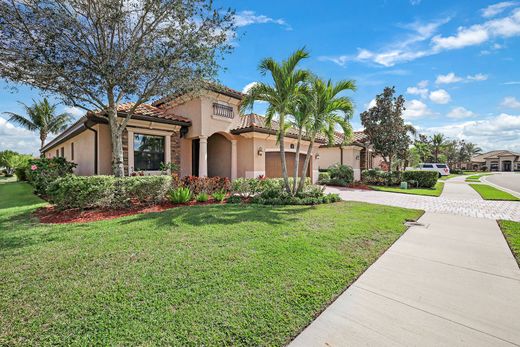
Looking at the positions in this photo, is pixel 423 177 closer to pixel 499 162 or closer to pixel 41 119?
pixel 41 119

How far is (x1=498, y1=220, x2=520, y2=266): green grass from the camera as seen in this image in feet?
16.5

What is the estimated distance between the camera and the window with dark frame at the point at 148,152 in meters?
11.7

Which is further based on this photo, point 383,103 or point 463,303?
point 383,103

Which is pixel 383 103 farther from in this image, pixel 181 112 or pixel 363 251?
pixel 363 251

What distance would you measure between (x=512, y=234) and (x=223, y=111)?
1283 centimetres

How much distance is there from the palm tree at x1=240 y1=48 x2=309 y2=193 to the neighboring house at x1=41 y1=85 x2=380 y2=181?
201 cm

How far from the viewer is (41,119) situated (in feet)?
92.9

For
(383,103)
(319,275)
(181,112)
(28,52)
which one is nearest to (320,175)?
(383,103)

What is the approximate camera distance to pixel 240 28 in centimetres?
873

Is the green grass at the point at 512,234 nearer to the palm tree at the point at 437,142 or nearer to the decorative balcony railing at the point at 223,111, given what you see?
the decorative balcony railing at the point at 223,111

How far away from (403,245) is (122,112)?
1146cm

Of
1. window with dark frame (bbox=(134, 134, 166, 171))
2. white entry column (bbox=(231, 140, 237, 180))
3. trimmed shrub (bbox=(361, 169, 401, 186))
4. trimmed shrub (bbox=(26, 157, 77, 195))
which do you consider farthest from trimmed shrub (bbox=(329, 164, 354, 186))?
trimmed shrub (bbox=(26, 157, 77, 195))

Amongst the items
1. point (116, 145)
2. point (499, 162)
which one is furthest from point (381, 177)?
point (499, 162)

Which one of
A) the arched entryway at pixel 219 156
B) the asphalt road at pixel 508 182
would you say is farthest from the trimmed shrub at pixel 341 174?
the asphalt road at pixel 508 182
